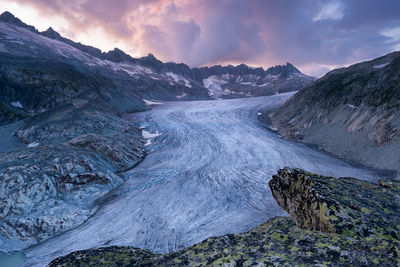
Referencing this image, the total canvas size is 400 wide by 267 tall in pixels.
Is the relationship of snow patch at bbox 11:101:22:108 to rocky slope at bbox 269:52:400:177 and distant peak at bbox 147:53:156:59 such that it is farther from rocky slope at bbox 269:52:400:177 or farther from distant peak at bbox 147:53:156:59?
distant peak at bbox 147:53:156:59

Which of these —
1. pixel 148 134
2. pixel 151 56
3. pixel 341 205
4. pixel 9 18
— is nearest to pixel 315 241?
pixel 341 205

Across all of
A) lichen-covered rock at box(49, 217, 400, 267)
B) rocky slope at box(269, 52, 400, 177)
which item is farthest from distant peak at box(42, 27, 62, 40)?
lichen-covered rock at box(49, 217, 400, 267)

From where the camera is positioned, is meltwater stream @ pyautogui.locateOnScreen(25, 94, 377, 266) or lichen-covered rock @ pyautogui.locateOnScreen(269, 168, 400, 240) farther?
meltwater stream @ pyautogui.locateOnScreen(25, 94, 377, 266)

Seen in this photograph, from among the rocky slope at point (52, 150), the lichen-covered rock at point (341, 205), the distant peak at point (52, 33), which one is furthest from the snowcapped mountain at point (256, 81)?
the lichen-covered rock at point (341, 205)

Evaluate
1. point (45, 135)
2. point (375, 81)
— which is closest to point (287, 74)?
point (375, 81)

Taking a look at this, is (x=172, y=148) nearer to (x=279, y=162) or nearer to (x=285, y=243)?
(x=279, y=162)

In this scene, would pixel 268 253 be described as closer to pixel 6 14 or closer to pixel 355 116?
pixel 355 116

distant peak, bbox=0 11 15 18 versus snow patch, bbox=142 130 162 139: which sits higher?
distant peak, bbox=0 11 15 18

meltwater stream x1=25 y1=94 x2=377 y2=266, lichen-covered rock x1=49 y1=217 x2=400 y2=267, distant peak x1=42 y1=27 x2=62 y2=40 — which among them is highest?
distant peak x1=42 y1=27 x2=62 y2=40
